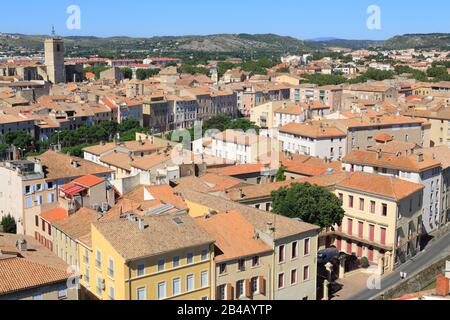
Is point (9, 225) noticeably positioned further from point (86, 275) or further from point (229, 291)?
point (229, 291)

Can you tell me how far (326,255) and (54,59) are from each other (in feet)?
291

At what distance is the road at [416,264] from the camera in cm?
2466

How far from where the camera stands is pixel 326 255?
2734cm

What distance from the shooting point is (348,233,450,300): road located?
2466cm

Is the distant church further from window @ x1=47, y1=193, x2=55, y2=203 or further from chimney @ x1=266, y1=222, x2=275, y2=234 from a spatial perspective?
chimney @ x1=266, y1=222, x2=275, y2=234

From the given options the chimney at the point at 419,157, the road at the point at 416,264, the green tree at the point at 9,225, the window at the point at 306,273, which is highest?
the chimney at the point at 419,157

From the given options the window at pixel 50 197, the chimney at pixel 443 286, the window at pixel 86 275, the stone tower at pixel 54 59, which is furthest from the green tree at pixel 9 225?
the stone tower at pixel 54 59

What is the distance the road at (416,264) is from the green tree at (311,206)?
325 centimetres

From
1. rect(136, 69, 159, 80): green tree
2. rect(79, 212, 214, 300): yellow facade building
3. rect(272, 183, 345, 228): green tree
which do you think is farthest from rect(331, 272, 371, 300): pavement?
rect(136, 69, 159, 80): green tree

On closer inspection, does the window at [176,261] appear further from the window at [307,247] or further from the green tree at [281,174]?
the green tree at [281,174]

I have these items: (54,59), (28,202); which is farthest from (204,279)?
(54,59)

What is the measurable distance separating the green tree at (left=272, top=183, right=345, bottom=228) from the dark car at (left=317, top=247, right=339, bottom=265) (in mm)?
1196

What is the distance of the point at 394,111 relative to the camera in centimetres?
5816
